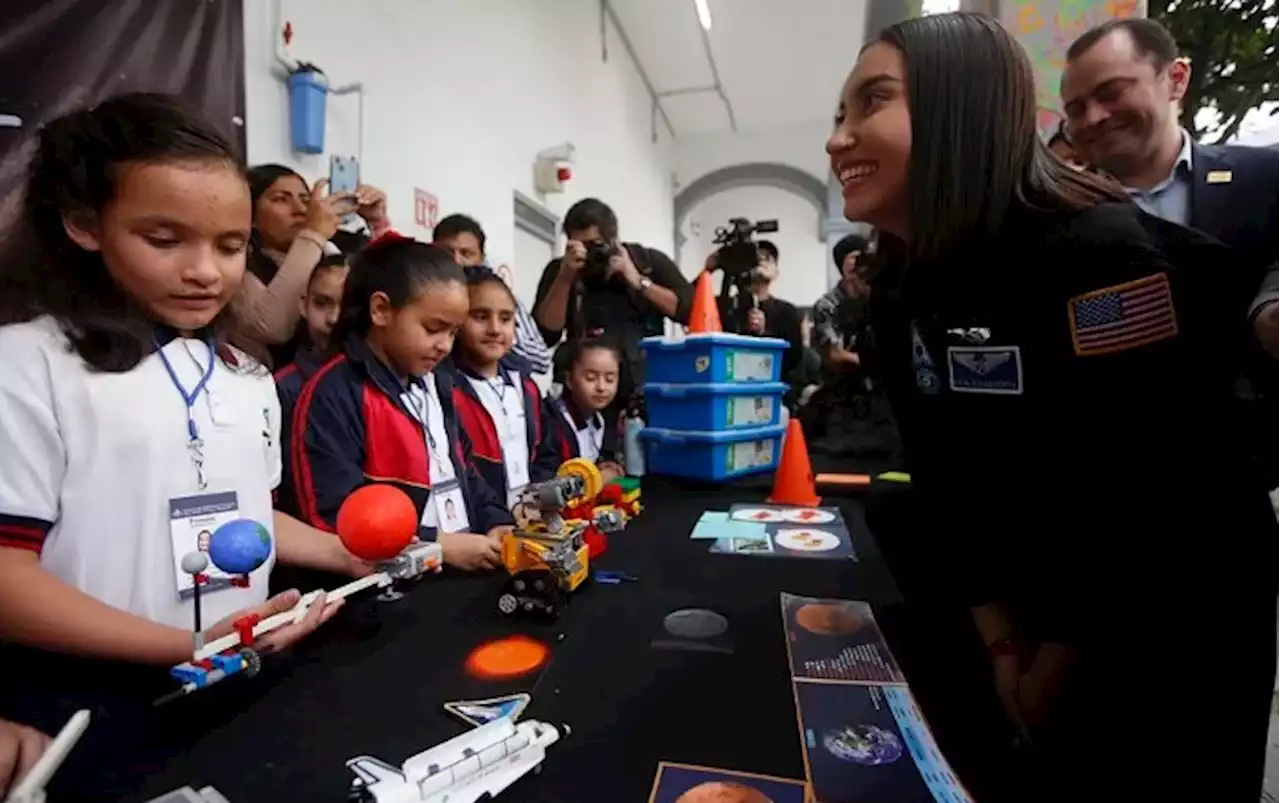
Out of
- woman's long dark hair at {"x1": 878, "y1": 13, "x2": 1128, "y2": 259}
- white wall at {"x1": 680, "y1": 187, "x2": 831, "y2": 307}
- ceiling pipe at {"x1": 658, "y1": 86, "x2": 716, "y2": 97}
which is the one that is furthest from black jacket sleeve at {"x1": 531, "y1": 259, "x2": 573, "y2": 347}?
white wall at {"x1": 680, "y1": 187, "x2": 831, "y2": 307}

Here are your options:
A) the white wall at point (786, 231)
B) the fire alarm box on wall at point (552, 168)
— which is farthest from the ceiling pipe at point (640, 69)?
the white wall at point (786, 231)

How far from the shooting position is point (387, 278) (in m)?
1.10

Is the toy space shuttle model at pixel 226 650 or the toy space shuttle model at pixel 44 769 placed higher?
the toy space shuttle model at pixel 226 650

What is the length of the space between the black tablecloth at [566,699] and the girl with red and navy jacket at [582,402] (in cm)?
87

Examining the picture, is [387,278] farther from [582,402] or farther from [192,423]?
[582,402]

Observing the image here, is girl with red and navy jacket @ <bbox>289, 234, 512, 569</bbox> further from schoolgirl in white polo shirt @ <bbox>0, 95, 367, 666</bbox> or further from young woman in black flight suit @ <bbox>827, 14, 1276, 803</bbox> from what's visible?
young woman in black flight suit @ <bbox>827, 14, 1276, 803</bbox>

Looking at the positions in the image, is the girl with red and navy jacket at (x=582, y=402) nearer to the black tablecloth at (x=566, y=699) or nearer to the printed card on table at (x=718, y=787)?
the black tablecloth at (x=566, y=699)

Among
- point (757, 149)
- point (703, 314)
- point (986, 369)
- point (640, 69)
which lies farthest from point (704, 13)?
point (986, 369)

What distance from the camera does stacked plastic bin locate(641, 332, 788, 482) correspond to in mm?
1584

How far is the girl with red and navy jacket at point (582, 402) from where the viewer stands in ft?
5.70

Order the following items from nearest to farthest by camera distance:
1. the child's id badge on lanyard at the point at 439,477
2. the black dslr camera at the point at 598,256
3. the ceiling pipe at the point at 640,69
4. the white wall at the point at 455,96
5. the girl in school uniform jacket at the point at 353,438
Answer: the girl in school uniform jacket at the point at 353,438 < the child's id badge on lanyard at the point at 439,477 < the white wall at the point at 455,96 < the black dslr camera at the point at 598,256 < the ceiling pipe at the point at 640,69

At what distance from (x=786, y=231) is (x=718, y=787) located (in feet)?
34.6

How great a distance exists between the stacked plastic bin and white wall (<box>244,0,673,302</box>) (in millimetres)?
1163

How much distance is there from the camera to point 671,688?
610mm
